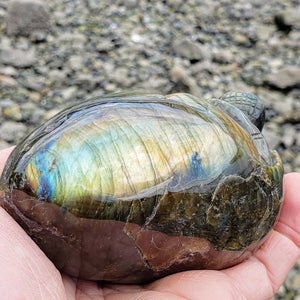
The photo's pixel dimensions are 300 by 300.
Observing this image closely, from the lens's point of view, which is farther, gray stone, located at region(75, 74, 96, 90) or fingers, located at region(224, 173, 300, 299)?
gray stone, located at region(75, 74, 96, 90)

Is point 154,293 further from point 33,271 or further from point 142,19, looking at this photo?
point 142,19

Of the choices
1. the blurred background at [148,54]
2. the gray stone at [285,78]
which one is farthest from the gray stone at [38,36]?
the gray stone at [285,78]

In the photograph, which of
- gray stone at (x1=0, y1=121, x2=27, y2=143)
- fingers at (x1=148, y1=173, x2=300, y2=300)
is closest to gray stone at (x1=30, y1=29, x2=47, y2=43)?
gray stone at (x1=0, y1=121, x2=27, y2=143)

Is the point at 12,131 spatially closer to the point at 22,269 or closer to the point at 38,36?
the point at 38,36

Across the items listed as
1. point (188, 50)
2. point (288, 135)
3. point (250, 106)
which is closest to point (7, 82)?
point (188, 50)

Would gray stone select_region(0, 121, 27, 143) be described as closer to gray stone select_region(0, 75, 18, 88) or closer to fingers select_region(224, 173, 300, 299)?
gray stone select_region(0, 75, 18, 88)

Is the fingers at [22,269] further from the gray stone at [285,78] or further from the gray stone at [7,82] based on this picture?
the gray stone at [285,78]

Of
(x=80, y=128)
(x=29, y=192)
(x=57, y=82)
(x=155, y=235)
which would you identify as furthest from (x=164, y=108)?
(x=57, y=82)
